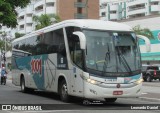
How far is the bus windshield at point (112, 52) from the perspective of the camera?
16.4m

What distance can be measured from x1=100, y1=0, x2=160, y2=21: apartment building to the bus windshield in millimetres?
80943

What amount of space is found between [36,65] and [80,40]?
7156mm

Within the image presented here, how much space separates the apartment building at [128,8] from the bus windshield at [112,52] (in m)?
80.9

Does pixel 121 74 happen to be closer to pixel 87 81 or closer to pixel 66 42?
pixel 87 81

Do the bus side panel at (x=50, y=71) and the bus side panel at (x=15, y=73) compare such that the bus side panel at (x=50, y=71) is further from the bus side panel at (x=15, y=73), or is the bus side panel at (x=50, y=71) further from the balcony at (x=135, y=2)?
the balcony at (x=135, y=2)

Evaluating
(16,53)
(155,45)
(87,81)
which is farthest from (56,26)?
(155,45)

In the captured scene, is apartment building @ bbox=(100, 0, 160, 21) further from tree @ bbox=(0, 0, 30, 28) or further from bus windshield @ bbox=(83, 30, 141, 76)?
bus windshield @ bbox=(83, 30, 141, 76)

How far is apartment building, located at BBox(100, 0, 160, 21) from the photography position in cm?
9844

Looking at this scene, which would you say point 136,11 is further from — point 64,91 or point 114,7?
point 64,91

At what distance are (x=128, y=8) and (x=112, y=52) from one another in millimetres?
92266

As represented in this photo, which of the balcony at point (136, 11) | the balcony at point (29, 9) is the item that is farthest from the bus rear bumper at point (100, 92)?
the balcony at point (29, 9)

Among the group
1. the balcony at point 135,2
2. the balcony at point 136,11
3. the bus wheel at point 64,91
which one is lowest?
the bus wheel at point 64,91

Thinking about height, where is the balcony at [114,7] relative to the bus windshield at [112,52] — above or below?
above

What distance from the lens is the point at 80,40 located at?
16016 millimetres
